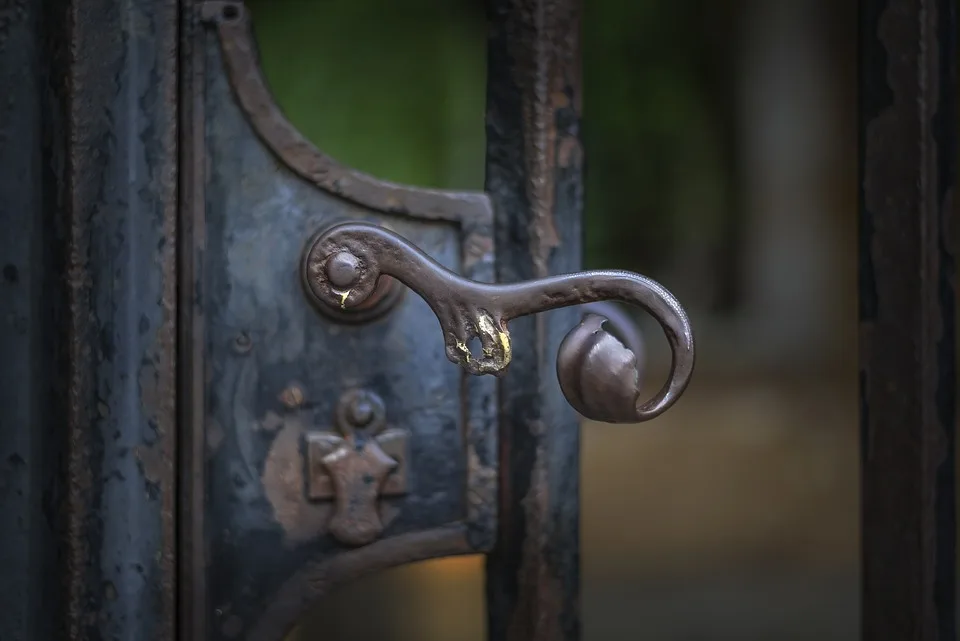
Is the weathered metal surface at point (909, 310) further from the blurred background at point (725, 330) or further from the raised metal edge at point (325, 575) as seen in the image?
the blurred background at point (725, 330)

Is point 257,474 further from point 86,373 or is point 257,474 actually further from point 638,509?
point 638,509

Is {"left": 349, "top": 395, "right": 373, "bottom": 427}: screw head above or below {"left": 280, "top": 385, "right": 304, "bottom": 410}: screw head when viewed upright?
below

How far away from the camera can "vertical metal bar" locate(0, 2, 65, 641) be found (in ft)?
1.39

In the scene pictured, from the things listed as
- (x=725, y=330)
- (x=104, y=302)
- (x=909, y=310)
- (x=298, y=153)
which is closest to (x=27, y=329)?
(x=104, y=302)

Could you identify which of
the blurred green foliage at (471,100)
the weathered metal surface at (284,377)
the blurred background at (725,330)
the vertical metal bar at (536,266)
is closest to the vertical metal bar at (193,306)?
the weathered metal surface at (284,377)

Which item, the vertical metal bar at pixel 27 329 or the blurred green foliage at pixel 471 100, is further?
the blurred green foliage at pixel 471 100

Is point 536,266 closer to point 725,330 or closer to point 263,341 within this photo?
point 263,341

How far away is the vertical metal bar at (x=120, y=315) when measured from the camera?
1.35 feet

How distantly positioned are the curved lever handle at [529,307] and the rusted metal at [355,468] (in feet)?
0.23

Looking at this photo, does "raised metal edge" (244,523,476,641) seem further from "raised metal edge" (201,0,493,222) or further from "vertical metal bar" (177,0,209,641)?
"raised metal edge" (201,0,493,222)

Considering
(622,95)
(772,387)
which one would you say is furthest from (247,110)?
(772,387)

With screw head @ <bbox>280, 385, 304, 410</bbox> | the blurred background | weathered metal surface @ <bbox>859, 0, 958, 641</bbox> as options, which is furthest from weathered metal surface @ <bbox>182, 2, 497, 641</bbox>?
the blurred background

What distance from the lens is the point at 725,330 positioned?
1318mm

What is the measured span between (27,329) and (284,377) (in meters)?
0.12
